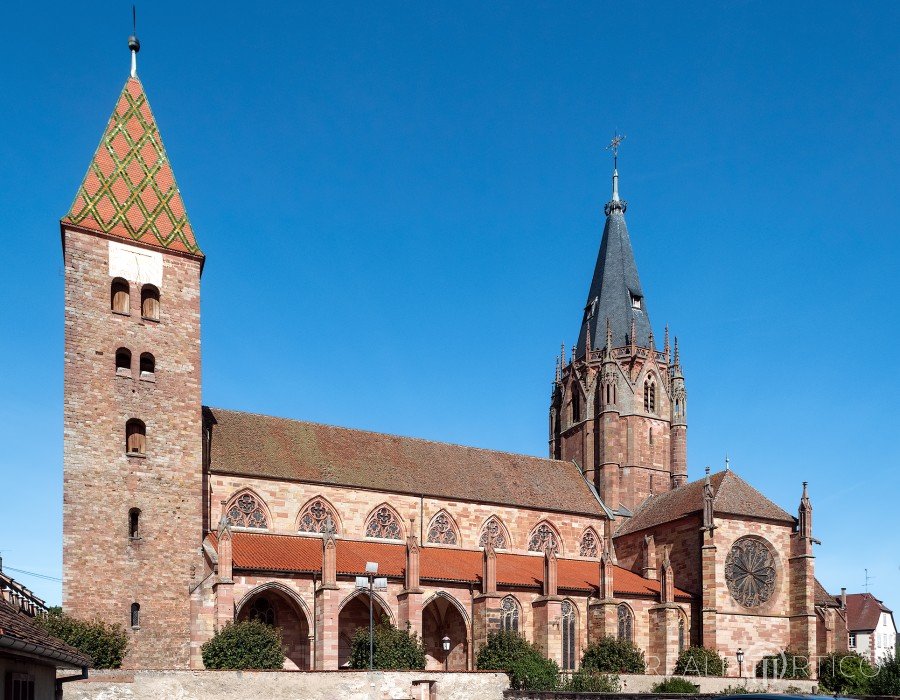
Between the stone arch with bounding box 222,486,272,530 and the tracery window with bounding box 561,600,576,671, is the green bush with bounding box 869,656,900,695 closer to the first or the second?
the tracery window with bounding box 561,600,576,671

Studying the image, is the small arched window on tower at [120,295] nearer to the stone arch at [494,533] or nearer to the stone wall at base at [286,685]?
the stone wall at base at [286,685]

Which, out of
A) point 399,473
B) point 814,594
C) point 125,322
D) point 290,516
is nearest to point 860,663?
point 814,594

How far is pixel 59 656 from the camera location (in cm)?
1218

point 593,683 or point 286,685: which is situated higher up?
point 286,685

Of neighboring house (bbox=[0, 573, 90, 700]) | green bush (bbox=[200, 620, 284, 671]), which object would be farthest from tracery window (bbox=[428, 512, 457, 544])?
neighboring house (bbox=[0, 573, 90, 700])

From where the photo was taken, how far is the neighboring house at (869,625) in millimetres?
79500

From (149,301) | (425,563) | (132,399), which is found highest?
(149,301)

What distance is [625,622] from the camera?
4538 cm

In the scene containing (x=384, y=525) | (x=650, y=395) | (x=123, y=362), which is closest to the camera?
(x=123, y=362)

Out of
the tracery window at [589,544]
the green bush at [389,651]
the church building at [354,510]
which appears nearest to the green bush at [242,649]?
the church building at [354,510]

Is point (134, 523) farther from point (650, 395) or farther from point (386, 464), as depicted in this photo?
point (650, 395)

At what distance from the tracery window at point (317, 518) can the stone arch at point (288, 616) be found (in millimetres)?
4398

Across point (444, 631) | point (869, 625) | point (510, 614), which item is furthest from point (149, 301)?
point (869, 625)

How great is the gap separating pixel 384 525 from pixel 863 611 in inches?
2092
